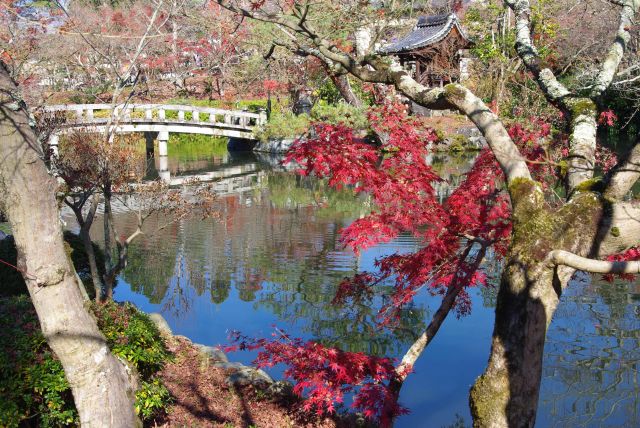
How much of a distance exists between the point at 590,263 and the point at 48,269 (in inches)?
88.4

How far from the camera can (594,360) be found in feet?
19.6

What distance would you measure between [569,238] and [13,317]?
365 cm

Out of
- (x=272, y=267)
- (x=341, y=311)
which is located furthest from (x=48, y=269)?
(x=272, y=267)

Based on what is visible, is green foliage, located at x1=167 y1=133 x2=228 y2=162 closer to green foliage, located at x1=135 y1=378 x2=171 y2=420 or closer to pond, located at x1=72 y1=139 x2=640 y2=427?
pond, located at x1=72 y1=139 x2=640 y2=427

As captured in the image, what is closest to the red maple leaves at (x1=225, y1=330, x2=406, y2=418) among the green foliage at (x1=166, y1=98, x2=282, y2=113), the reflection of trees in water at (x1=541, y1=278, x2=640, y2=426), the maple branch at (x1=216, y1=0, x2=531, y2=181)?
the maple branch at (x1=216, y1=0, x2=531, y2=181)

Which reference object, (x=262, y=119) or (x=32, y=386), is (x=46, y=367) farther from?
(x=262, y=119)

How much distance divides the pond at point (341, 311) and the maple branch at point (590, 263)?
2843mm

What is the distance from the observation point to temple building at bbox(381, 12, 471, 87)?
22.0 m

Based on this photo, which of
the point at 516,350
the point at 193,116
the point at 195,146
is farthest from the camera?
the point at 195,146

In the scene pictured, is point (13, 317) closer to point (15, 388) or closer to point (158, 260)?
point (15, 388)

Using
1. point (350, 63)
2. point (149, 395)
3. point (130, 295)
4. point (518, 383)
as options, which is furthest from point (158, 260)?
point (518, 383)

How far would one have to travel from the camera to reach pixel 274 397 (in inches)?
191

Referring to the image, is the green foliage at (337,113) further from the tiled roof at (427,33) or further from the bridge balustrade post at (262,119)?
the tiled roof at (427,33)

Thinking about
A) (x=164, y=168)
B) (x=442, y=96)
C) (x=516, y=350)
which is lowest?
(x=164, y=168)
